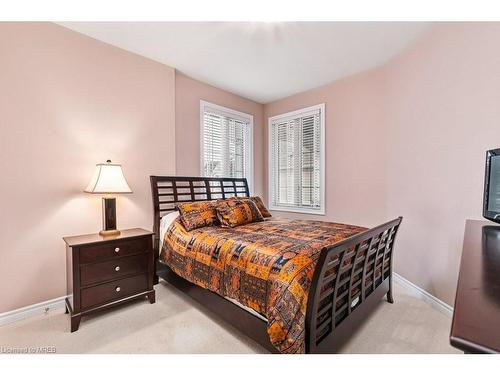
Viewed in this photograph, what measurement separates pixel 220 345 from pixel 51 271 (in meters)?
1.78

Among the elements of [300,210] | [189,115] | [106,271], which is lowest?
[106,271]

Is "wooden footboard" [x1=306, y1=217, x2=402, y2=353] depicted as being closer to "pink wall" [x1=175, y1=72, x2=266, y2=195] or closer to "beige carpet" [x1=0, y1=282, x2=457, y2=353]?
"beige carpet" [x1=0, y1=282, x2=457, y2=353]

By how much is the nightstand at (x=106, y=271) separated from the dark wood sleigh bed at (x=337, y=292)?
34 cm

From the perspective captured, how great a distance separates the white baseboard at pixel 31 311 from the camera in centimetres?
202

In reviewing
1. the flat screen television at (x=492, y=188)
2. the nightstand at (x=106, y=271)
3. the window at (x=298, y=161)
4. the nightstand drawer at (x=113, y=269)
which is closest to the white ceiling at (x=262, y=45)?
the window at (x=298, y=161)

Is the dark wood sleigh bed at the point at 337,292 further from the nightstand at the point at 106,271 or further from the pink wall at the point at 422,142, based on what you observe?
the pink wall at the point at 422,142

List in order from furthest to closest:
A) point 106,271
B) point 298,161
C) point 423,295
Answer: point 298,161, point 423,295, point 106,271

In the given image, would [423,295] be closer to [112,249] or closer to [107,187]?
[112,249]

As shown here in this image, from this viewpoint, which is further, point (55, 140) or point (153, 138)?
point (153, 138)

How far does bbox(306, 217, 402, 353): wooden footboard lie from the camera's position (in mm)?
1352

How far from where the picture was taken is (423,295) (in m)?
2.46

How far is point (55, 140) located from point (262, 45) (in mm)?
2305

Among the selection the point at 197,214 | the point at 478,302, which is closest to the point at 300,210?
the point at 197,214
